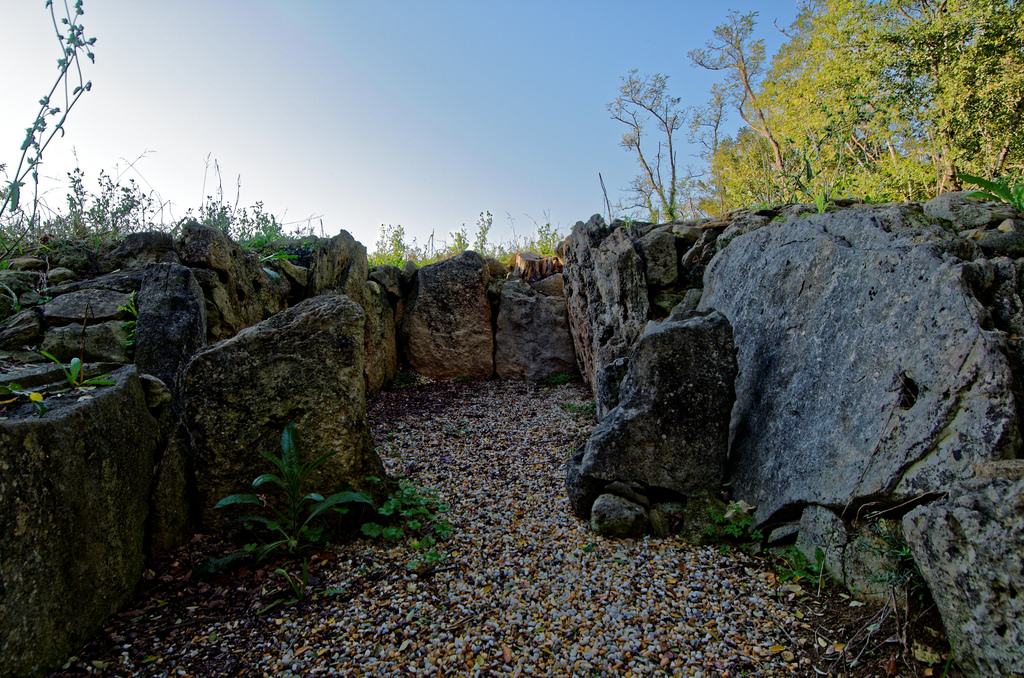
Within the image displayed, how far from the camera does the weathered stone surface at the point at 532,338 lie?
872cm

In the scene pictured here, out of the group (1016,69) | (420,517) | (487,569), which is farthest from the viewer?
(1016,69)

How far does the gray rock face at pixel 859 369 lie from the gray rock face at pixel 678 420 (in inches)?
11.6

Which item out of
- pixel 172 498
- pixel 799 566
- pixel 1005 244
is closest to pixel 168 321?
pixel 172 498

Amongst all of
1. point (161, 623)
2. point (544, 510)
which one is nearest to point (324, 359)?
point (161, 623)

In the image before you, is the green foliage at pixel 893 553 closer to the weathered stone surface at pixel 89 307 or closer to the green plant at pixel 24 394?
the green plant at pixel 24 394

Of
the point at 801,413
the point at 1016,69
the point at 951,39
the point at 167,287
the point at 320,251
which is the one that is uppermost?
the point at 951,39

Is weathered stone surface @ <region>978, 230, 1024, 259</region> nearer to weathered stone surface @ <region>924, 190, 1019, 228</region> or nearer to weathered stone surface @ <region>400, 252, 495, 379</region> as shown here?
weathered stone surface @ <region>924, 190, 1019, 228</region>

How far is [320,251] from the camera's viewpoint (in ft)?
24.9

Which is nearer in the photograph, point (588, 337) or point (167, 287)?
point (167, 287)

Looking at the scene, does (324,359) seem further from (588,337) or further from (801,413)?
(588,337)

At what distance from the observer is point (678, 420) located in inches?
161

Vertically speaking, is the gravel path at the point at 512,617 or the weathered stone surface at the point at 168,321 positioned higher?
the weathered stone surface at the point at 168,321

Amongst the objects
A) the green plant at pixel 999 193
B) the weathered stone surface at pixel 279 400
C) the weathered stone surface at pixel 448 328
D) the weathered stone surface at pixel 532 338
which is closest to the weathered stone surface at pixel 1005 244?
the green plant at pixel 999 193

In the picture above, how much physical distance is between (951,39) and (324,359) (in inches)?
657
